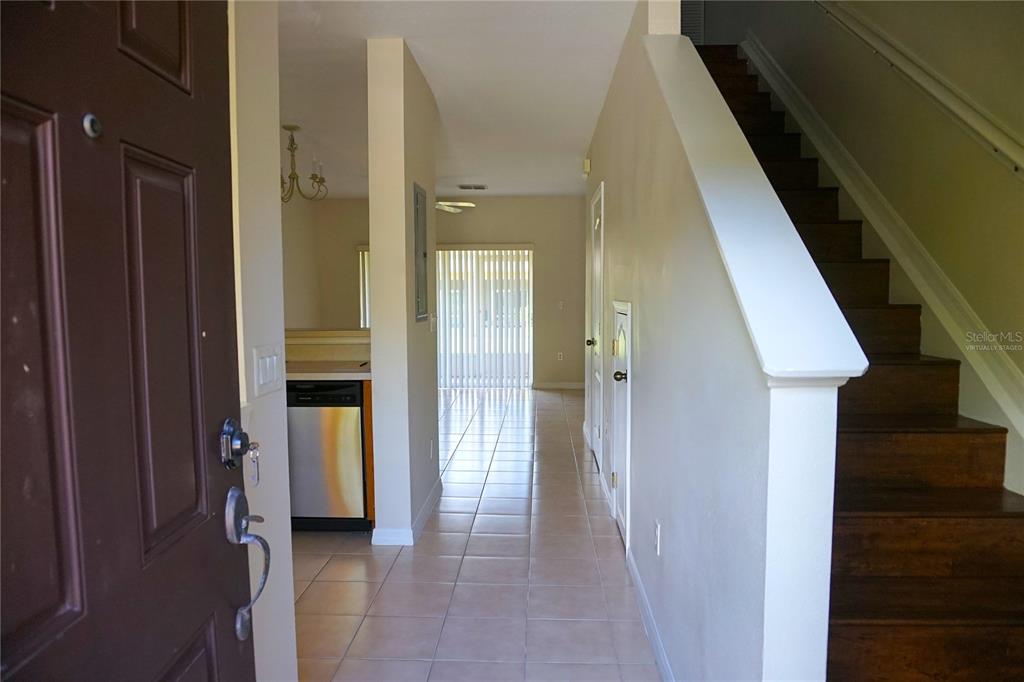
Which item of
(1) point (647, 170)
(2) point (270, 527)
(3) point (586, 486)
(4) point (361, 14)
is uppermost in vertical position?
(4) point (361, 14)

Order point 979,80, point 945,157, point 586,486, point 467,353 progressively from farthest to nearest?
point 467,353 → point 586,486 → point 945,157 → point 979,80

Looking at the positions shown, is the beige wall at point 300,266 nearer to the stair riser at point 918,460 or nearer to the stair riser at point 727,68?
the stair riser at point 727,68

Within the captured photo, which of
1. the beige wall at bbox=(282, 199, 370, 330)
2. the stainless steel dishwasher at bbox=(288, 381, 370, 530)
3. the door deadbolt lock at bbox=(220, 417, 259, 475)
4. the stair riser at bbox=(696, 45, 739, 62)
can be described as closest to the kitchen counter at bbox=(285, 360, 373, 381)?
the stainless steel dishwasher at bbox=(288, 381, 370, 530)

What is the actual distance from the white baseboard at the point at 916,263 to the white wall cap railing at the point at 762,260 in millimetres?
1117

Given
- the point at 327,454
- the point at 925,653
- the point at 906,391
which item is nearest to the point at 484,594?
the point at 327,454

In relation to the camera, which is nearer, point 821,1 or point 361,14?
point 361,14

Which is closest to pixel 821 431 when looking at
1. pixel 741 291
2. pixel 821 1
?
pixel 741 291

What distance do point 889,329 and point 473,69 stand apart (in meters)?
2.49

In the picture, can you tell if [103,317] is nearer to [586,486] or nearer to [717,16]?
[586,486]

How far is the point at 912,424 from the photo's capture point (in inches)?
72.4

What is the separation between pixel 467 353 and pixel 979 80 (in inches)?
260

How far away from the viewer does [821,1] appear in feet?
9.48

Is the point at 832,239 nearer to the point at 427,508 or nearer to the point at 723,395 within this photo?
the point at 723,395

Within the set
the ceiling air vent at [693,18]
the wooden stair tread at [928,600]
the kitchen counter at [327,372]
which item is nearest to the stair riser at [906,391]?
the wooden stair tread at [928,600]
